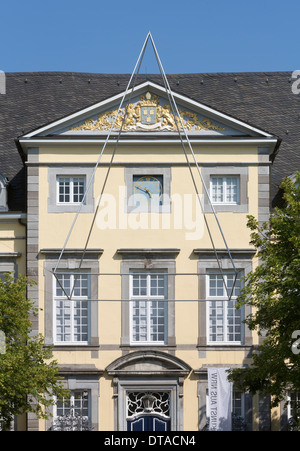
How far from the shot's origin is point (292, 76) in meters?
39.6

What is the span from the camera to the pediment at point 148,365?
32.2 meters

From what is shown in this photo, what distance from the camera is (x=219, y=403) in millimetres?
31516

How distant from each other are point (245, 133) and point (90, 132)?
4352mm

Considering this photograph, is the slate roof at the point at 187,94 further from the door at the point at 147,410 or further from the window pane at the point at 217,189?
the door at the point at 147,410

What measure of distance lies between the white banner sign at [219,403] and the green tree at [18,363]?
192 inches

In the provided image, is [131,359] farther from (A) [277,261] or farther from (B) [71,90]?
(B) [71,90]

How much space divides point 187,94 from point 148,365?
10.4 metres

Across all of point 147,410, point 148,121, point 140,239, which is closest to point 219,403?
point 147,410

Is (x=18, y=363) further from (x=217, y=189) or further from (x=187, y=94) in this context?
(x=187, y=94)

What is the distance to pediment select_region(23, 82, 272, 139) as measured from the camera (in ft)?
108

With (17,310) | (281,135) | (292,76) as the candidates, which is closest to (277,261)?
(17,310)
